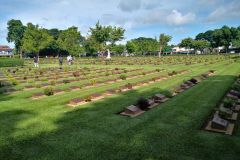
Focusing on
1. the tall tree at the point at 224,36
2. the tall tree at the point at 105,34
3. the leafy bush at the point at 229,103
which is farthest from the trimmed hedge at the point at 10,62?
the tall tree at the point at 224,36

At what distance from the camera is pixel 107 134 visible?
4.69 m

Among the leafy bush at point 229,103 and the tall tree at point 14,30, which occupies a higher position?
the tall tree at point 14,30

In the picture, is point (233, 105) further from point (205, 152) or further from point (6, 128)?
point (6, 128)

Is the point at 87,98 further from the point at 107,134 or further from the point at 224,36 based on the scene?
the point at 224,36

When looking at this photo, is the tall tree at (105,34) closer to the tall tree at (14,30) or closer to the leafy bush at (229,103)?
the leafy bush at (229,103)

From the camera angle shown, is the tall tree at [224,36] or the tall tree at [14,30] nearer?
the tall tree at [224,36]

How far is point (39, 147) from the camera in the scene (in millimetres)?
4039

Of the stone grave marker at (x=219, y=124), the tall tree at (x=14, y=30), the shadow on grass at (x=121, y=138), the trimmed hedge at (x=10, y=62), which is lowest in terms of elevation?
the shadow on grass at (x=121, y=138)

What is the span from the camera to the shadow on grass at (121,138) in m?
3.77

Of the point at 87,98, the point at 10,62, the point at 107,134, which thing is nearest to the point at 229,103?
the point at 107,134

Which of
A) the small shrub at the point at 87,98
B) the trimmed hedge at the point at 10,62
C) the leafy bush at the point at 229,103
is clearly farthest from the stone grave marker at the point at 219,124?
the trimmed hedge at the point at 10,62

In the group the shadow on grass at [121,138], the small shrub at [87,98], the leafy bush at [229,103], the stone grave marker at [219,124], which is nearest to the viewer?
the shadow on grass at [121,138]

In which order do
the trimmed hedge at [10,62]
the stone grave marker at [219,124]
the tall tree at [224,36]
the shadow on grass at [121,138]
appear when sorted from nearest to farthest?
the shadow on grass at [121,138], the stone grave marker at [219,124], the trimmed hedge at [10,62], the tall tree at [224,36]

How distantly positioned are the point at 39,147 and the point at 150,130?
285 cm
